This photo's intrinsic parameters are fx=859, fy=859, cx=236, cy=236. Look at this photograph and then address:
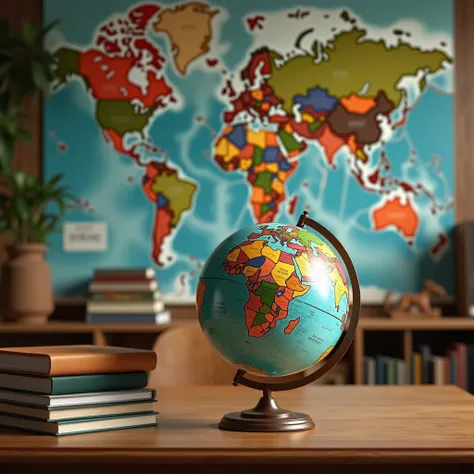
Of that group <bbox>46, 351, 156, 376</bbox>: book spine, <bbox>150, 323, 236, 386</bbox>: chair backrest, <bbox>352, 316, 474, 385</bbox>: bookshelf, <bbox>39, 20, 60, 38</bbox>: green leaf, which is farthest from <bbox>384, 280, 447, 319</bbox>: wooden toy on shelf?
<bbox>46, 351, 156, 376</bbox>: book spine

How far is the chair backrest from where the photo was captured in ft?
8.27

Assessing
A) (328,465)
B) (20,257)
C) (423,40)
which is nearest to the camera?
(328,465)

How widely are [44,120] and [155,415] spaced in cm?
265

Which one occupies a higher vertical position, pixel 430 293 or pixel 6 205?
pixel 6 205

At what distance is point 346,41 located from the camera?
13.0 ft

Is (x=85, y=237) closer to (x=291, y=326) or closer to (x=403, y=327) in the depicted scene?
(x=403, y=327)

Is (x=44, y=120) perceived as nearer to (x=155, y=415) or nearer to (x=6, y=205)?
(x=6, y=205)

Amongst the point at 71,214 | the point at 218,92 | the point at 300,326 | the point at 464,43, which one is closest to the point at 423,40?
the point at 464,43

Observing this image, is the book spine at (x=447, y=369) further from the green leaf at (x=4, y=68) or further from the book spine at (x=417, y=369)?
the green leaf at (x=4, y=68)

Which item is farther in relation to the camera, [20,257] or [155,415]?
[20,257]

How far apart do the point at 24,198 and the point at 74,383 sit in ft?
7.32

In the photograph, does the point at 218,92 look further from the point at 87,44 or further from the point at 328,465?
the point at 328,465

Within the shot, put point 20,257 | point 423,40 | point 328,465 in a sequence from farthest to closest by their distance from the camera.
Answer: point 423,40, point 20,257, point 328,465

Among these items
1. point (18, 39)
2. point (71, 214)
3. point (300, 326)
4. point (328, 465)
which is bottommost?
point (328, 465)
